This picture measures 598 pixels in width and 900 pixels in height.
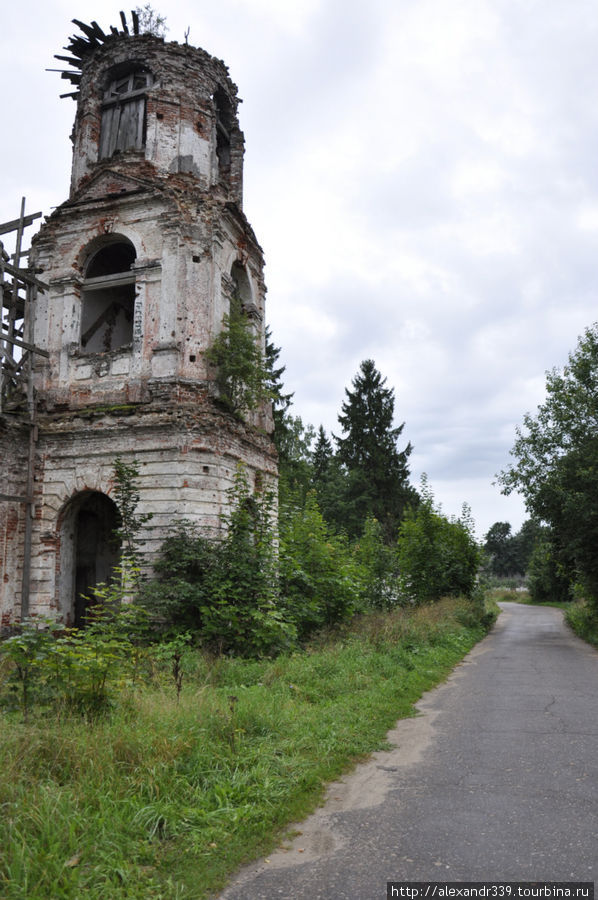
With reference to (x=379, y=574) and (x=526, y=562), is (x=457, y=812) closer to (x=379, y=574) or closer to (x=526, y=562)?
(x=379, y=574)

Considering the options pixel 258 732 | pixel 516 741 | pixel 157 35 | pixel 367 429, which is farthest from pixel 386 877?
pixel 367 429

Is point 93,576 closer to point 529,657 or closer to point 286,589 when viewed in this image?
point 286,589

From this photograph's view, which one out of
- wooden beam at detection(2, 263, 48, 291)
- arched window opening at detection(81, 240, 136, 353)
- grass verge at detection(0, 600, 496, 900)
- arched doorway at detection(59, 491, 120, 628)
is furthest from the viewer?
arched window opening at detection(81, 240, 136, 353)

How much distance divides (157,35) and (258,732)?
16.7m

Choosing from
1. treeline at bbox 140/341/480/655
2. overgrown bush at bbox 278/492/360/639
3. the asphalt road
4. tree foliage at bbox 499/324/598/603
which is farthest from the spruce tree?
the asphalt road

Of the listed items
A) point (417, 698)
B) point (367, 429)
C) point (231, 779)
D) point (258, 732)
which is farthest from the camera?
point (367, 429)

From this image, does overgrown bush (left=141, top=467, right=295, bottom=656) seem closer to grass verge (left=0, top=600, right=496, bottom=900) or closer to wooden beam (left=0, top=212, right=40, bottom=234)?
grass verge (left=0, top=600, right=496, bottom=900)

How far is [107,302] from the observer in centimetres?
1573

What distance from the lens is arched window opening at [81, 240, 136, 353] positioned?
14742 mm

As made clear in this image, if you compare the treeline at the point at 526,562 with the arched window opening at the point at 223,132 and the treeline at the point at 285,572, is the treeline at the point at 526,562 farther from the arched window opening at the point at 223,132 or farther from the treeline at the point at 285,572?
the arched window opening at the point at 223,132

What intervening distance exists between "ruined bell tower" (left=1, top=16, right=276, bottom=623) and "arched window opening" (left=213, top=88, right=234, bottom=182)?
0.27 ft

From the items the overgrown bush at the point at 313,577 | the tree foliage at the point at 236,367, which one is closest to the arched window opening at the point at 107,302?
the tree foliage at the point at 236,367

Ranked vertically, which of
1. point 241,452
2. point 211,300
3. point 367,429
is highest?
point 367,429

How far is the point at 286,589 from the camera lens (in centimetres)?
1268
